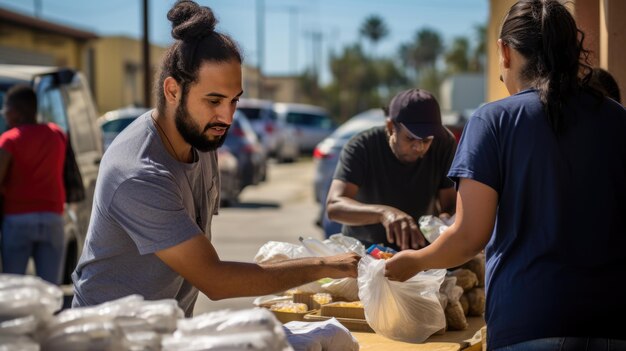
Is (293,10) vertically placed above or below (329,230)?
above

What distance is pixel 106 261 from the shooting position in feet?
11.2

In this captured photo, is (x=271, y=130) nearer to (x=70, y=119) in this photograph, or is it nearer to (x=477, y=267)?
(x=70, y=119)

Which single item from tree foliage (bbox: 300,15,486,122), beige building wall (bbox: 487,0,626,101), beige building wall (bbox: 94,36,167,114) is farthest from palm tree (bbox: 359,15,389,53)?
beige building wall (bbox: 487,0,626,101)

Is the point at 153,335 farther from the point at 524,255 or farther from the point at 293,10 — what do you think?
the point at 293,10

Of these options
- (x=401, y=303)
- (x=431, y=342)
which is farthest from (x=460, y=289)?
(x=401, y=303)

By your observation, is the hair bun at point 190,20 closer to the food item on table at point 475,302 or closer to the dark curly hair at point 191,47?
the dark curly hair at point 191,47

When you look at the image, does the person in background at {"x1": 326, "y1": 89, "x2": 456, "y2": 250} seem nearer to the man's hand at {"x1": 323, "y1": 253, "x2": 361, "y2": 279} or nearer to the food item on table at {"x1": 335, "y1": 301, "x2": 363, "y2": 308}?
the food item on table at {"x1": 335, "y1": 301, "x2": 363, "y2": 308}

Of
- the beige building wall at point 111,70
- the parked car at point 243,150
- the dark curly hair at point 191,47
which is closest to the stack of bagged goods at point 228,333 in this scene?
the dark curly hair at point 191,47

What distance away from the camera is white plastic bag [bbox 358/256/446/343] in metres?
3.86

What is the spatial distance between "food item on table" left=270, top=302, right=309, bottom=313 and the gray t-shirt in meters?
1.03

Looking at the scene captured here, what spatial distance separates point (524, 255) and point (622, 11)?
10.5 feet

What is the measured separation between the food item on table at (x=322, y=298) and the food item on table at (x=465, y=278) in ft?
2.16

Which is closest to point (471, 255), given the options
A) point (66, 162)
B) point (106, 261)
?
point (106, 261)

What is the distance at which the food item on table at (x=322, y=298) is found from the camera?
4.61 meters
